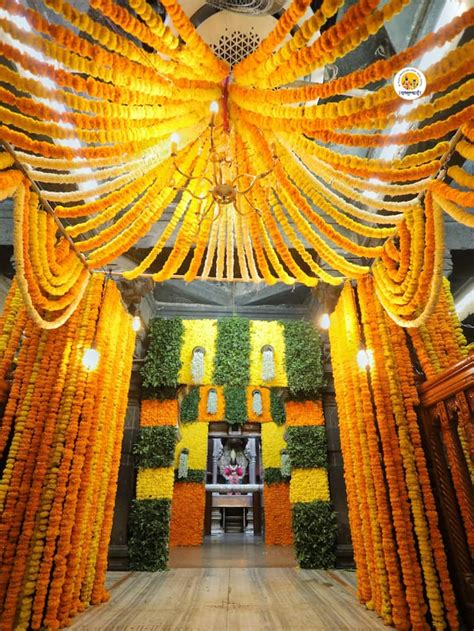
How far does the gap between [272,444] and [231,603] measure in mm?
7749

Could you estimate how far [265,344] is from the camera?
790 cm

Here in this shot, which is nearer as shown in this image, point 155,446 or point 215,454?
point 155,446

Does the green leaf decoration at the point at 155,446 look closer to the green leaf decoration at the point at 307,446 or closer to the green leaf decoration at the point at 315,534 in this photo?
the green leaf decoration at the point at 307,446

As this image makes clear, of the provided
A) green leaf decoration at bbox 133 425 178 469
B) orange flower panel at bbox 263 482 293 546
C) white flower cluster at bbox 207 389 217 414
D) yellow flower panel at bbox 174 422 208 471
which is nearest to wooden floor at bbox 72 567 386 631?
green leaf decoration at bbox 133 425 178 469

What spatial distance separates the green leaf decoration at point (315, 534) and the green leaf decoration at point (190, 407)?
17.0 feet

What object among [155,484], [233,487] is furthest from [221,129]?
[233,487]

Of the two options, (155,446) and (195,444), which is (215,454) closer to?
(195,444)

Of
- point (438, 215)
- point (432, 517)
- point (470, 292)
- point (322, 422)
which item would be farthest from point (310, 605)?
point (470, 292)

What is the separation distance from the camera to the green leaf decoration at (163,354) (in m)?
7.59

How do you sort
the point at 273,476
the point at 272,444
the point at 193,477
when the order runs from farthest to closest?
the point at 272,444 → the point at 273,476 → the point at 193,477

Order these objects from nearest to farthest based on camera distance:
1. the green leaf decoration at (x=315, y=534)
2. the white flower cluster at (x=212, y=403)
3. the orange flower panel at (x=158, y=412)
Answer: the green leaf decoration at (x=315, y=534) → the orange flower panel at (x=158, y=412) → the white flower cluster at (x=212, y=403)

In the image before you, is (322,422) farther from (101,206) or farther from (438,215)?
(101,206)

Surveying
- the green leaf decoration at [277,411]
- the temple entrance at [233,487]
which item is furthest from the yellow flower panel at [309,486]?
the temple entrance at [233,487]

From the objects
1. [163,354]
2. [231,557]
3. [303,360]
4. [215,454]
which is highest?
[163,354]
